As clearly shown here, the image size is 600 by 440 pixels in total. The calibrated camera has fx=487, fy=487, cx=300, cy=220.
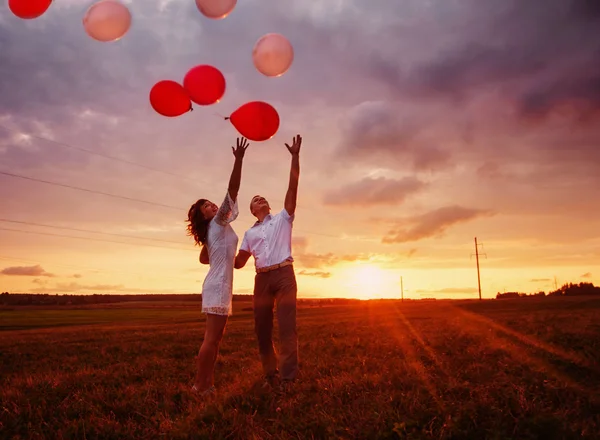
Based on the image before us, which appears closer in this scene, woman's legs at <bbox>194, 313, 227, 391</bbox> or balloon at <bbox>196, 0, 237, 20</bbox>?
woman's legs at <bbox>194, 313, 227, 391</bbox>

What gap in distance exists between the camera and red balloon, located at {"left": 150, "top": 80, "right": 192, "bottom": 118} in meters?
6.47

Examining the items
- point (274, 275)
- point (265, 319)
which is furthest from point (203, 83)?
point (265, 319)

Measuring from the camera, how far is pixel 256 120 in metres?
5.96

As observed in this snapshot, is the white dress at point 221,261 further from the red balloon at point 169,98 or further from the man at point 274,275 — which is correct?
the red balloon at point 169,98

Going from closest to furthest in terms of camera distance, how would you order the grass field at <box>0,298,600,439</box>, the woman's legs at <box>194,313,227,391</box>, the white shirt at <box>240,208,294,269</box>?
the grass field at <box>0,298,600,439</box>, the woman's legs at <box>194,313,227,391</box>, the white shirt at <box>240,208,294,269</box>

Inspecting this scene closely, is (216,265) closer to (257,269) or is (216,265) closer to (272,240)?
(257,269)

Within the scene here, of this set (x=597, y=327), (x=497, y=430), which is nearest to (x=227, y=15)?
(x=497, y=430)

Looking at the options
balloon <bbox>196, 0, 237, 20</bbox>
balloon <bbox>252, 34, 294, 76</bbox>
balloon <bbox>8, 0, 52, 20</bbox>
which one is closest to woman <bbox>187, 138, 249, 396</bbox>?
balloon <bbox>252, 34, 294, 76</bbox>

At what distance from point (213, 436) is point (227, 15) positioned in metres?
5.43

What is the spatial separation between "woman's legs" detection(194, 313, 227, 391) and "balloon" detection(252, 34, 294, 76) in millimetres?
3516

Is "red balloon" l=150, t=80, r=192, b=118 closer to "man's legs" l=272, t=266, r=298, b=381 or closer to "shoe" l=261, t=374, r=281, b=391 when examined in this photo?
"man's legs" l=272, t=266, r=298, b=381

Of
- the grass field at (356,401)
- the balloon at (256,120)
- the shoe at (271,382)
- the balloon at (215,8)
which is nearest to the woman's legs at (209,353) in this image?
the grass field at (356,401)

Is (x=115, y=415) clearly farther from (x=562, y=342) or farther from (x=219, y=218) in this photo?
Result: (x=562, y=342)

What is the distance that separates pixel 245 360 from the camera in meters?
8.66
